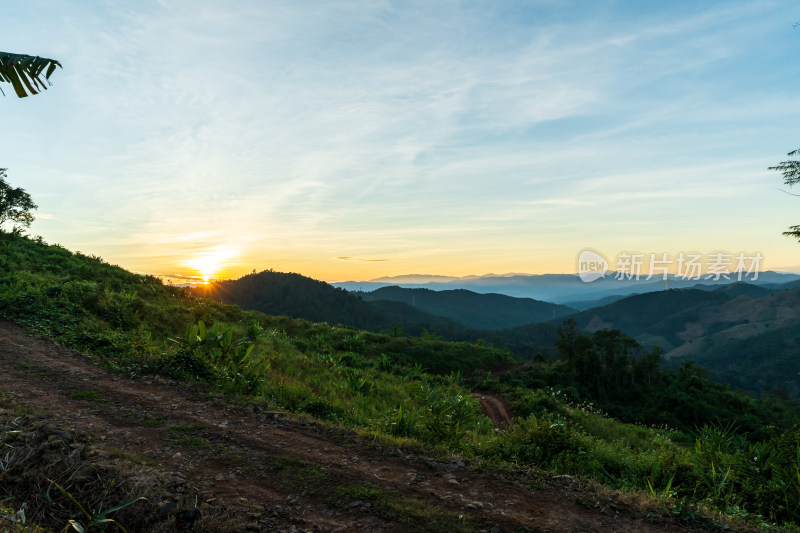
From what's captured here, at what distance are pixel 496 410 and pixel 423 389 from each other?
10.9 meters

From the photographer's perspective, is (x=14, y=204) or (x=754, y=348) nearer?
(x=14, y=204)

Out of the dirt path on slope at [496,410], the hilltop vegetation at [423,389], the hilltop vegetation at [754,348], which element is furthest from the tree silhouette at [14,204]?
the hilltop vegetation at [754,348]

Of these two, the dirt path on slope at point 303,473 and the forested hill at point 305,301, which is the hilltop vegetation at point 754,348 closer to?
the forested hill at point 305,301

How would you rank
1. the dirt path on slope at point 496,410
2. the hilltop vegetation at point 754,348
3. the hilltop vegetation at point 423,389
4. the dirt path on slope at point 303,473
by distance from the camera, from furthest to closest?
1. the hilltop vegetation at point 754,348
2. the dirt path on slope at point 496,410
3. the hilltop vegetation at point 423,389
4. the dirt path on slope at point 303,473

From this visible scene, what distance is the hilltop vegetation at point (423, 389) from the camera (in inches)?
274

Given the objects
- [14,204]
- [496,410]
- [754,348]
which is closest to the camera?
[496,410]

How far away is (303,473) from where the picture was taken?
5.74 meters

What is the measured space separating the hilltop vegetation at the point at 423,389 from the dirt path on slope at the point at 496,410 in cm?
84

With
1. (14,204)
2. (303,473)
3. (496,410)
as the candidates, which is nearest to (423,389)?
(303,473)

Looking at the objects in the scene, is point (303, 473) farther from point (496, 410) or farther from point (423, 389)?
point (496, 410)

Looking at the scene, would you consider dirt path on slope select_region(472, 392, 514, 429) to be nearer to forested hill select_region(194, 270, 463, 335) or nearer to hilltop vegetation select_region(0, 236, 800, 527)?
hilltop vegetation select_region(0, 236, 800, 527)

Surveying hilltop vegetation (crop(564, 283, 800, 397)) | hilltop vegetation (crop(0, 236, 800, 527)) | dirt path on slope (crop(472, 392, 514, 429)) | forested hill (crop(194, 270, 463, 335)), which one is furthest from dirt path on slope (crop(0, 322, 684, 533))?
forested hill (crop(194, 270, 463, 335))

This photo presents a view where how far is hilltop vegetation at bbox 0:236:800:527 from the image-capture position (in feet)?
22.9

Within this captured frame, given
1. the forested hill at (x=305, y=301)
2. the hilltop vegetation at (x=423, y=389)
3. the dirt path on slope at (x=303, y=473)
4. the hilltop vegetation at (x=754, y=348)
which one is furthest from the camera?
the forested hill at (x=305, y=301)
